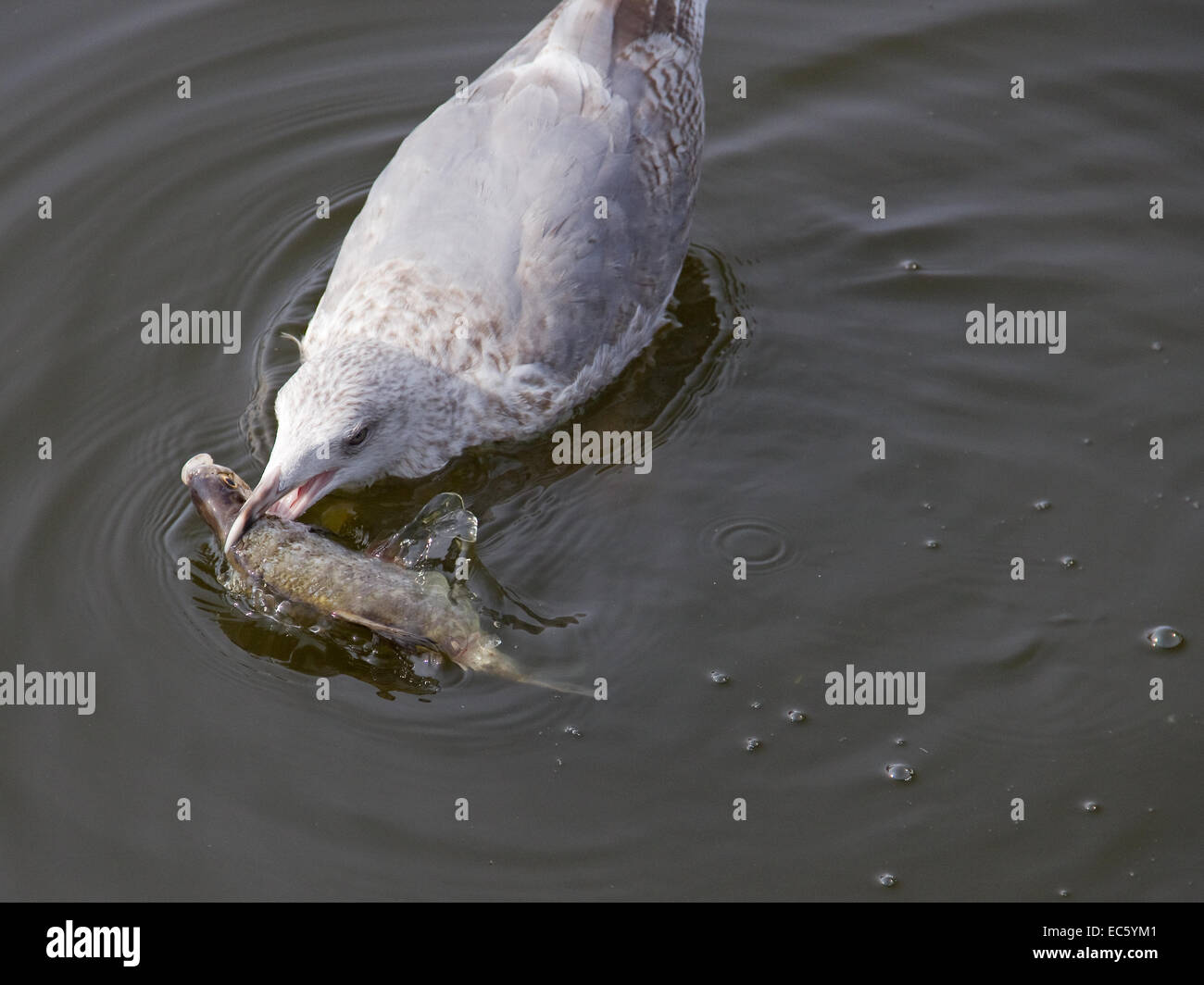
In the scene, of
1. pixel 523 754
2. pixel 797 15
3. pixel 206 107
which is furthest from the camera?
pixel 797 15

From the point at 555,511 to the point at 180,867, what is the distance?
1886mm

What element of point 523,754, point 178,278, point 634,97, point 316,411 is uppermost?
point 634,97

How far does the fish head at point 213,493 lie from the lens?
515 centimetres

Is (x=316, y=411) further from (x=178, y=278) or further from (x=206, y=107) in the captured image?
(x=206, y=107)

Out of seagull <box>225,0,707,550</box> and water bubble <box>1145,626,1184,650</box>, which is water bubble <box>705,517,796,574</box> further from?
water bubble <box>1145,626,1184,650</box>

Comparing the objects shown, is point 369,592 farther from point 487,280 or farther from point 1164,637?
point 1164,637

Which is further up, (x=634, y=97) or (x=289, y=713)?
(x=634, y=97)

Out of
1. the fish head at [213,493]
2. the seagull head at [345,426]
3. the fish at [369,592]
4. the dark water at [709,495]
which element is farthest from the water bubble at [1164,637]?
the fish head at [213,493]

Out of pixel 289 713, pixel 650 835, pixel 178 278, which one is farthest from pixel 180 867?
Answer: pixel 178 278

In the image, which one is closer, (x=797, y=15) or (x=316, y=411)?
(x=316, y=411)

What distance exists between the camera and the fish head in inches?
203

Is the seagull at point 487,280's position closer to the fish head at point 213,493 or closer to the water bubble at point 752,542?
the fish head at point 213,493

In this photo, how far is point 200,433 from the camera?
232 inches

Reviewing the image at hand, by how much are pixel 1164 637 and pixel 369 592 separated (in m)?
2.75
